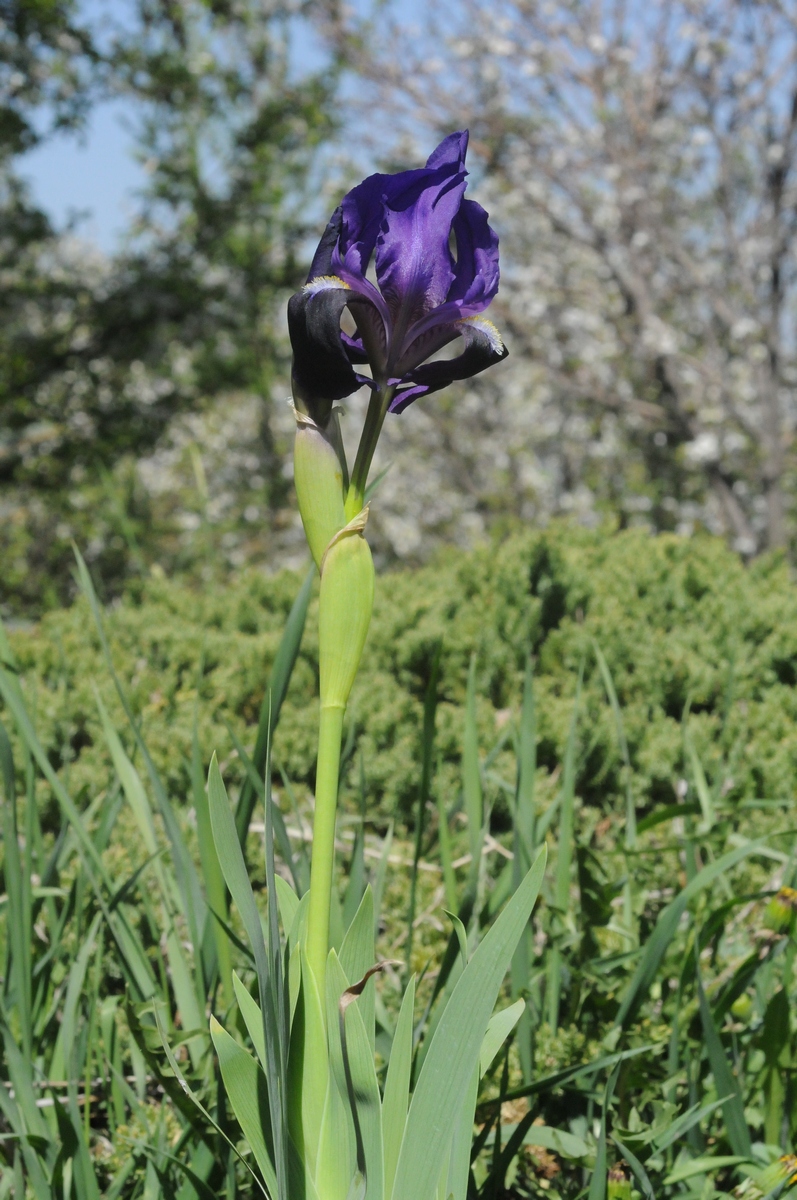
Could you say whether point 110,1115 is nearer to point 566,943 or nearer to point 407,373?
point 566,943

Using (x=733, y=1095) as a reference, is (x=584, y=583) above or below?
above

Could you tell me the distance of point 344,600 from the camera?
860 mm

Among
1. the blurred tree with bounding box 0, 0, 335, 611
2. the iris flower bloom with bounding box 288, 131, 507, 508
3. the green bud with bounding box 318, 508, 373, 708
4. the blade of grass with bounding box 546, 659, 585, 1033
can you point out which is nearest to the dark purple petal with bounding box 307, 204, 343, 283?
the iris flower bloom with bounding box 288, 131, 507, 508

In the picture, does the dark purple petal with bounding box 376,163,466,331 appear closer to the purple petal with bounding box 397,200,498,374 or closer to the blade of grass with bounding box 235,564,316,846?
the purple petal with bounding box 397,200,498,374

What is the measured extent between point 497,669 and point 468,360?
171cm

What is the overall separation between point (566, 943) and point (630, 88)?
22.8 ft

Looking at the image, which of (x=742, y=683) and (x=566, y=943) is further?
(x=742, y=683)

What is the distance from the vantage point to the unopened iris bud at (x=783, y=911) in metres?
1.27

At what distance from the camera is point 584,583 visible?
2.81 meters

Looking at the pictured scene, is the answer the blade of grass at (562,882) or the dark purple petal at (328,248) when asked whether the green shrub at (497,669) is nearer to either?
the blade of grass at (562,882)

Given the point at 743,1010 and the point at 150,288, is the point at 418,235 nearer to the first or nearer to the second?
the point at 743,1010

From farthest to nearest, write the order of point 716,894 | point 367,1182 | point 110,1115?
point 716,894
point 110,1115
point 367,1182

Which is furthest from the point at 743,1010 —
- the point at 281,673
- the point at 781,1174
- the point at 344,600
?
the point at 344,600

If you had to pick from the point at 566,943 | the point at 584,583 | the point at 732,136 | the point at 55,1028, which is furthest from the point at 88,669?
the point at 732,136
